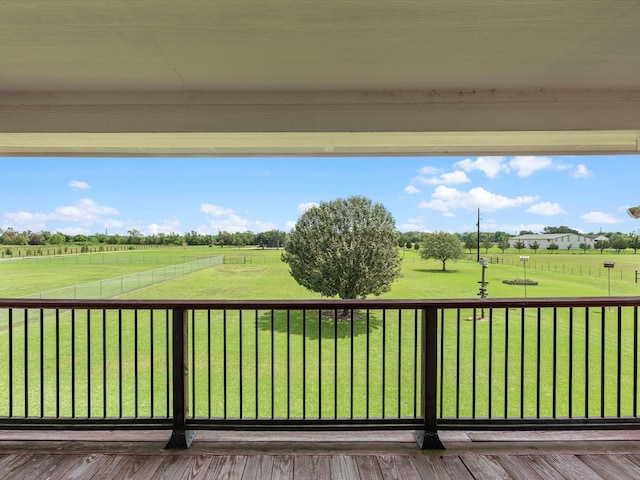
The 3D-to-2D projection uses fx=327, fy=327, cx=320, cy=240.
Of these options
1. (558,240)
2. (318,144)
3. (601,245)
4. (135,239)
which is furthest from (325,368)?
(318,144)

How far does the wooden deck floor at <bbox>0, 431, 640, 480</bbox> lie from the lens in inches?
68.7

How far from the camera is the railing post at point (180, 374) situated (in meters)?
2.01

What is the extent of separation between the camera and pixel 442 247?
4.11 m

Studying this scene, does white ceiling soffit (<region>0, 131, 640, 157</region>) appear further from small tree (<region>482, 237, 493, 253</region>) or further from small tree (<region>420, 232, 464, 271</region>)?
small tree (<region>420, 232, 464, 271</region>)

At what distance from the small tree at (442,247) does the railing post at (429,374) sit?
2193mm

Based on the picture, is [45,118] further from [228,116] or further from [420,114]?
[420,114]

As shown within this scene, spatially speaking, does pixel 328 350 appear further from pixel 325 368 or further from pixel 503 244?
pixel 503 244

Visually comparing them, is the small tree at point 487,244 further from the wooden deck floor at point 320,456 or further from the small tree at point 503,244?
the wooden deck floor at point 320,456

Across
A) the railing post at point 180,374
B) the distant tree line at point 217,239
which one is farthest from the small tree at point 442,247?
the railing post at point 180,374

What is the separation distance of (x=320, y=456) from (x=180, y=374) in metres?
0.97

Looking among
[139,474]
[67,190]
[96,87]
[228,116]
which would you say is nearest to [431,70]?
[228,116]

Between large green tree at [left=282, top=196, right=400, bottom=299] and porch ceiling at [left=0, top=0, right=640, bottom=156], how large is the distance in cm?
918

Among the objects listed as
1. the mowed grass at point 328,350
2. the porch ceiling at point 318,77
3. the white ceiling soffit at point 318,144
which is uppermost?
the porch ceiling at point 318,77

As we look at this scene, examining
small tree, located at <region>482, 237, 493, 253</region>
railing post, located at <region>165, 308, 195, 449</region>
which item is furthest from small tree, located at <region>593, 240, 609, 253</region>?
railing post, located at <region>165, 308, 195, 449</region>
